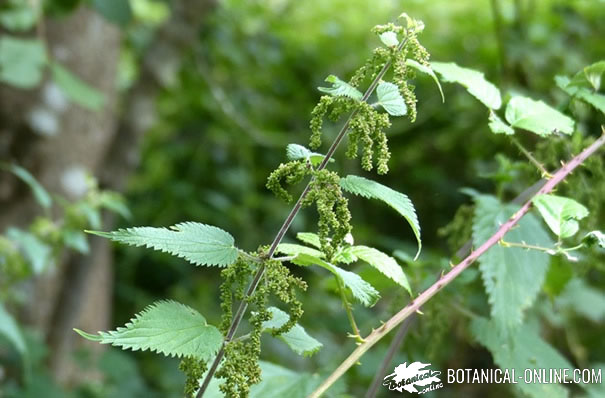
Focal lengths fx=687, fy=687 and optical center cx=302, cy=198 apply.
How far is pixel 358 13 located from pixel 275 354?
147 centimetres

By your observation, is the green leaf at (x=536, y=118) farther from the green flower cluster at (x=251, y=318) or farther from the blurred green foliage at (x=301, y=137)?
the blurred green foliage at (x=301, y=137)

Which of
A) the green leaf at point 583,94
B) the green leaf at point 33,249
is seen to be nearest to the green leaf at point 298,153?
the green leaf at point 583,94

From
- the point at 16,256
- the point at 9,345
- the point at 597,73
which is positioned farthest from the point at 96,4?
the point at 597,73

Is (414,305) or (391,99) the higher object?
(391,99)

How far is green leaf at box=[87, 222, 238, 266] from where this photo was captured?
0.50m

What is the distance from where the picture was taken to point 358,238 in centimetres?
229

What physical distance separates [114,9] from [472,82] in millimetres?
999

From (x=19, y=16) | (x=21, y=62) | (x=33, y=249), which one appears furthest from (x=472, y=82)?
(x=19, y=16)

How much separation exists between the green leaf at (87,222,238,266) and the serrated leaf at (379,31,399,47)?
196 millimetres

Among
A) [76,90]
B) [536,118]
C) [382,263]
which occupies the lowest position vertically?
[382,263]

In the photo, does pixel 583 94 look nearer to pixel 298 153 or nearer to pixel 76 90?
pixel 298 153

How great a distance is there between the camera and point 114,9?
150 centimetres

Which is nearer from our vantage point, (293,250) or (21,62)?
(293,250)

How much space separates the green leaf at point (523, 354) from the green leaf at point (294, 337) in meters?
0.28
